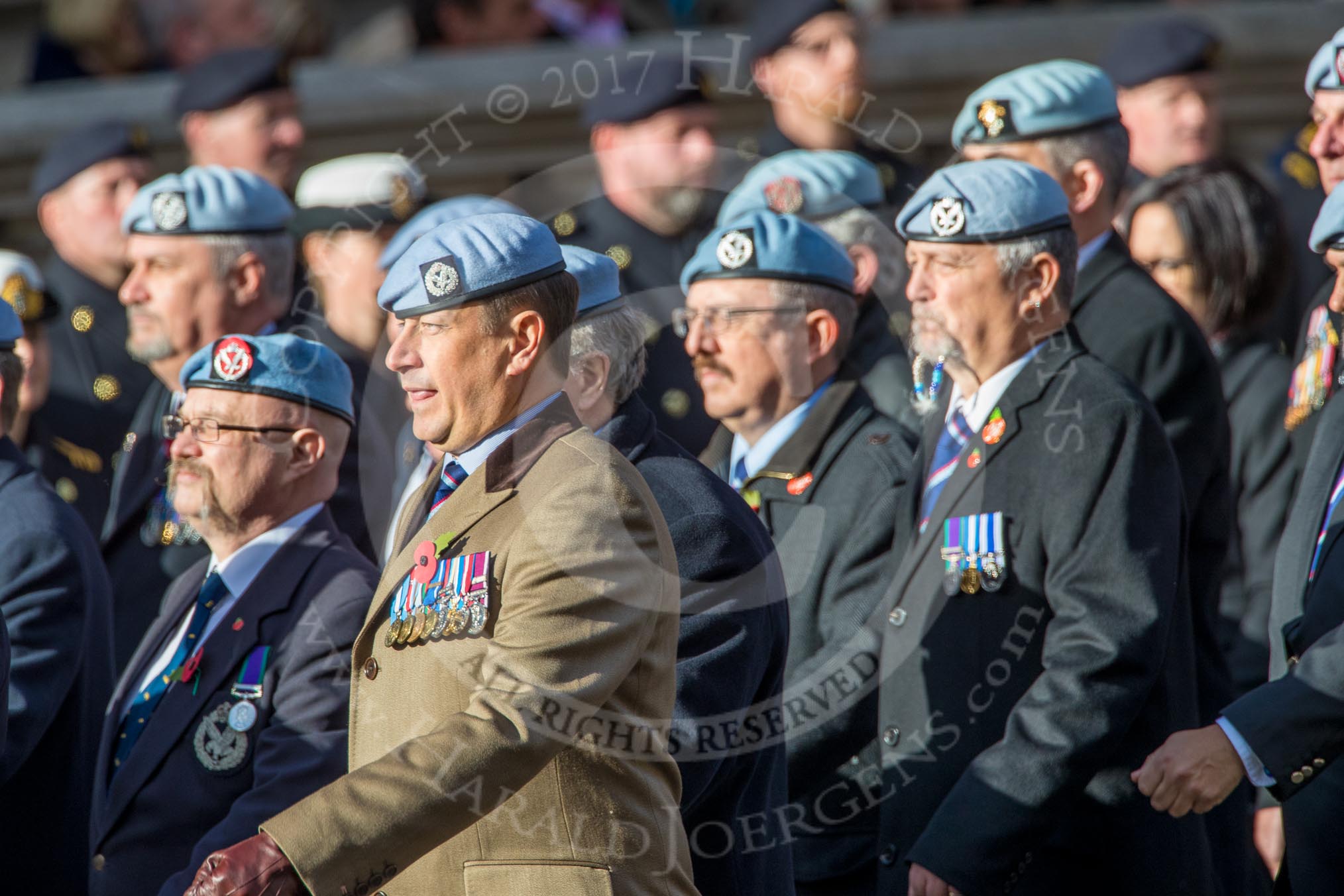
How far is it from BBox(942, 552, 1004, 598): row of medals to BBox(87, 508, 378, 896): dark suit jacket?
4.07ft

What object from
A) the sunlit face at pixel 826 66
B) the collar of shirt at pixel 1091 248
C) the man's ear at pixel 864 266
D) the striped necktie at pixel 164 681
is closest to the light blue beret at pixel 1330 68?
the collar of shirt at pixel 1091 248

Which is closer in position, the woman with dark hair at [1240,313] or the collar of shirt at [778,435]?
the collar of shirt at [778,435]

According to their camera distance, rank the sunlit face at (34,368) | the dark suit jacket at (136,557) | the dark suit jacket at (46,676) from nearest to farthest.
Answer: the dark suit jacket at (46,676) < the dark suit jacket at (136,557) < the sunlit face at (34,368)

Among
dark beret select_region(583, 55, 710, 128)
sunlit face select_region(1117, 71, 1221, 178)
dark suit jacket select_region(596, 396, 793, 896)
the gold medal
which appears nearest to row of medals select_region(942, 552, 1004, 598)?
the gold medal

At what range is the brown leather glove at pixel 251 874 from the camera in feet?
8.87

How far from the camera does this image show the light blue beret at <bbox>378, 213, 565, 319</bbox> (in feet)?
10.1

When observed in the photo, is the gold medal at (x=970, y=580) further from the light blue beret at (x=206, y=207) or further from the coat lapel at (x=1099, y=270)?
the light blue beret at (x=206, y=207)

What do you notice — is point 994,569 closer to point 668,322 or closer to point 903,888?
point 903,888

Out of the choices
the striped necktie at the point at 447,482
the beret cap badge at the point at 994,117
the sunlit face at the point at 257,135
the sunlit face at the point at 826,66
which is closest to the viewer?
the striped necktie at the point at 447,482

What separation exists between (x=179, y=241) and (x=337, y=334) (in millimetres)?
593

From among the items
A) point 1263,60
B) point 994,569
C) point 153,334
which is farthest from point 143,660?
point 1263,60

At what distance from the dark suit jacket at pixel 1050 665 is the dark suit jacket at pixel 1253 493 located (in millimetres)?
1458

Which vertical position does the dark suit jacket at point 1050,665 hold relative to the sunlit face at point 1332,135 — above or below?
below

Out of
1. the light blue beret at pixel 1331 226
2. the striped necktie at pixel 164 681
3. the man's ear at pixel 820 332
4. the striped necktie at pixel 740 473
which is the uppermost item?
the light blue beret at pixel 1331 226
